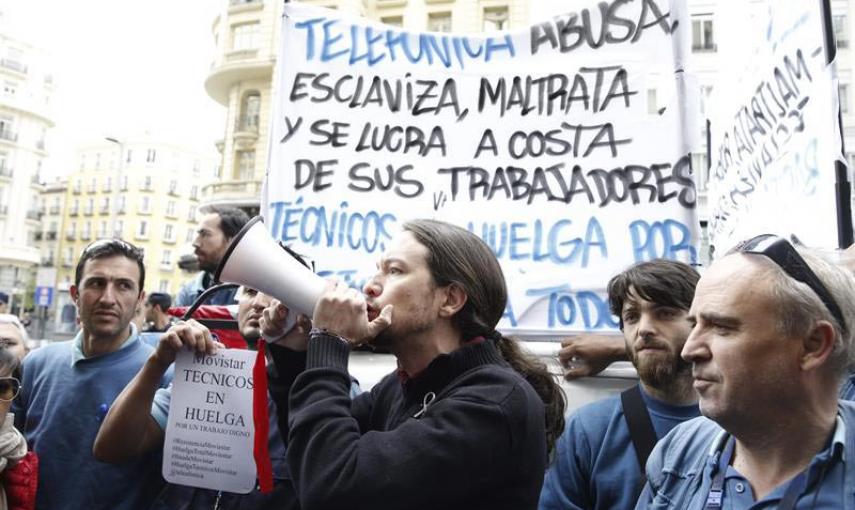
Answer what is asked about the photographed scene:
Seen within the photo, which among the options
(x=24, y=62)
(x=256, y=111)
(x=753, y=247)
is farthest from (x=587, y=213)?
(x=24, y=62)

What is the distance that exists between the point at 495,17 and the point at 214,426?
86.1 ft

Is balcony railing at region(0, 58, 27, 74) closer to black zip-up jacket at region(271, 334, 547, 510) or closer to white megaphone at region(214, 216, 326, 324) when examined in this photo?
white megaphone at region(214, 216, 326, 324)

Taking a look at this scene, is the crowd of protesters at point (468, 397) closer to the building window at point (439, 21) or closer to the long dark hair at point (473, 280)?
the long dark hair at point (473, 280)

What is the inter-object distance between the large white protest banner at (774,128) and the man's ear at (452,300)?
1292 mm

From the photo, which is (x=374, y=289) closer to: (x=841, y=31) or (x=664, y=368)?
(x=664, y=368)

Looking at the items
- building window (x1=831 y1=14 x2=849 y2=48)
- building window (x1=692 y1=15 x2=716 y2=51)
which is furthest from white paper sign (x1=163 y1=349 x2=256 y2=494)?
building window (x1=831 y1=14 x2=849 y2=48)

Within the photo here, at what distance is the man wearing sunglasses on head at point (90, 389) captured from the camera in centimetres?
226

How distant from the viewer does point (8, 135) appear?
6150 cm

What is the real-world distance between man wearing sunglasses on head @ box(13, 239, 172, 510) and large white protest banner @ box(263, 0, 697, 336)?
787mm

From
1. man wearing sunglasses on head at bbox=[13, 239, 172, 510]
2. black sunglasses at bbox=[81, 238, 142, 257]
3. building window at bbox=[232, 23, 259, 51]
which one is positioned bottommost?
man wearing sunglasses on head at bbox=[13, 239, 172, 510]

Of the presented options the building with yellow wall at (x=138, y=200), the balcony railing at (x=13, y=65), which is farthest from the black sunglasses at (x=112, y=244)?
the balcony railing at (x=13, y=65)

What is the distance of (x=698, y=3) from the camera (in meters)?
15.2

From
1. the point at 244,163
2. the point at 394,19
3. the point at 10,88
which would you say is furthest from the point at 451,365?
the point at 10,88

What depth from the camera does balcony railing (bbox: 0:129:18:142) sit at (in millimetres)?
61219
